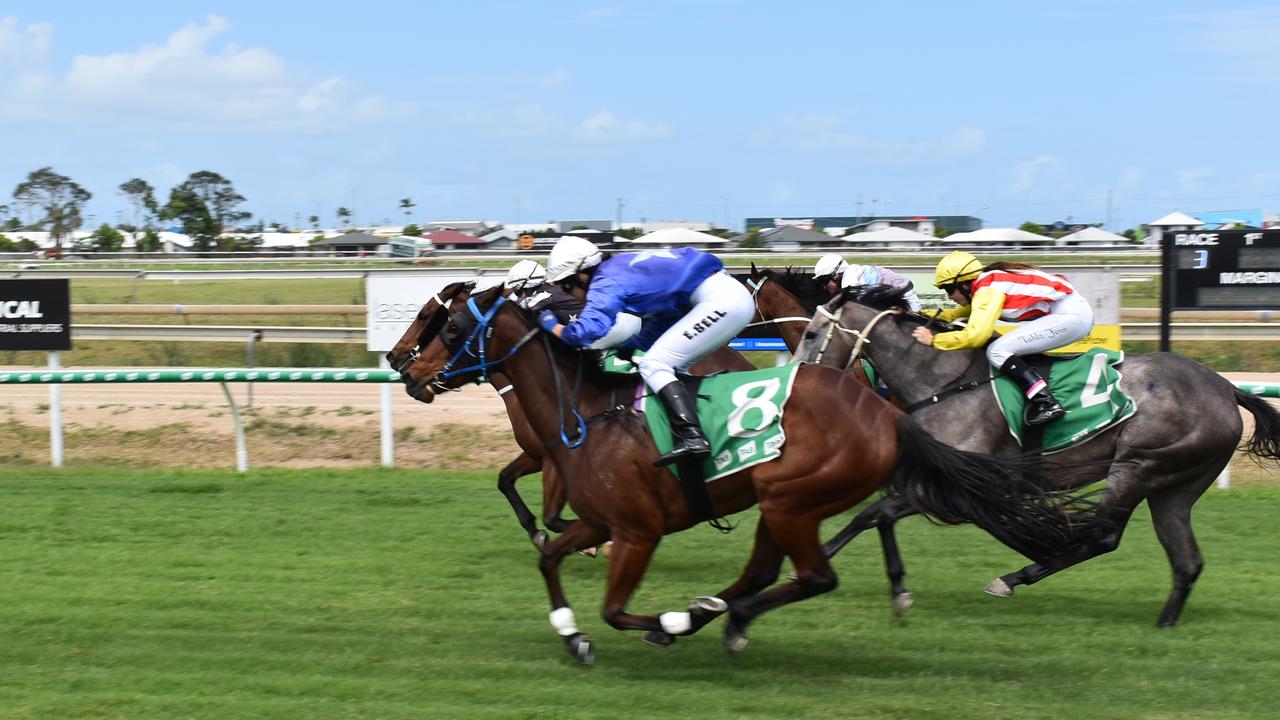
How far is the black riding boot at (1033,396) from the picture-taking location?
5.71m

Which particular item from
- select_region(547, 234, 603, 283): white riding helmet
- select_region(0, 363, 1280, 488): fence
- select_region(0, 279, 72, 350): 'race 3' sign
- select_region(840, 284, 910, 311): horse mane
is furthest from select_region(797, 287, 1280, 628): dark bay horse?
select_region(0, 279, 72, 350): 'race 3' sign

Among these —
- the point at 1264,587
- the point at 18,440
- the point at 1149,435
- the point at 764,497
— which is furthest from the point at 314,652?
the point at 18,440

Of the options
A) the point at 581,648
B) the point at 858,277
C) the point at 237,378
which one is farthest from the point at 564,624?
the point at 237,378

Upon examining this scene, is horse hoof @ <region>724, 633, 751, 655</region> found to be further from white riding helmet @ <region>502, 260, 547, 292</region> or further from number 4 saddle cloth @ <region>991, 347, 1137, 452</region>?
number 4 saddle cloth @ <region>991, 347, 1137, 452</region>

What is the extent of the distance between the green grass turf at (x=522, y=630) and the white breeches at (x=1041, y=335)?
1.17 meters

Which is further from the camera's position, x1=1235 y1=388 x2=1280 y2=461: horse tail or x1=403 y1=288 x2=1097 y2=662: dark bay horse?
x1=1235 y1=388 x2=1280 y2=461: horse tail

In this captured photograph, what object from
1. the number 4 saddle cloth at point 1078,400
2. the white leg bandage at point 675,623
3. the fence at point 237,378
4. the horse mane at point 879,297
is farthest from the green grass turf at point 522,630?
the fence at point 237,378

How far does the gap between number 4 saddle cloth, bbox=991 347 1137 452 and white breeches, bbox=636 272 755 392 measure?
149 centimetres

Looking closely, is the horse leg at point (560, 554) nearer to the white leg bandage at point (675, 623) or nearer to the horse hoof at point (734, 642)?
the white leg bandage at point (675, 623)

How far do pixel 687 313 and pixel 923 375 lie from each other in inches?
57.5

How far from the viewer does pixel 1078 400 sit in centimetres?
573

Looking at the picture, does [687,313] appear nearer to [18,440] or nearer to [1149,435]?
[1149,435]

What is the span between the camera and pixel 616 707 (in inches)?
169

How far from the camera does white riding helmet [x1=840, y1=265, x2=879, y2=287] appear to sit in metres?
7.05
